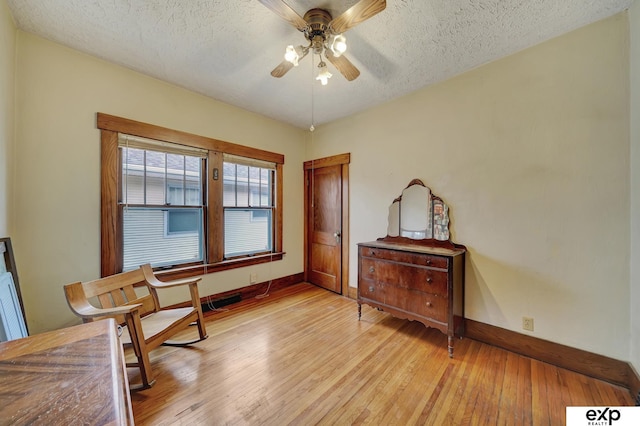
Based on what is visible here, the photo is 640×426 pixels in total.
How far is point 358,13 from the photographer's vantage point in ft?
4.75

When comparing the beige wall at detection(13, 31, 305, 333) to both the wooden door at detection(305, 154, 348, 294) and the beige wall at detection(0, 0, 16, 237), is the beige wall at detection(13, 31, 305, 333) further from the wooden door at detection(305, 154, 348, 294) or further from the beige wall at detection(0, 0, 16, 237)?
the wooden door at detection(305, 154, 348, 294)

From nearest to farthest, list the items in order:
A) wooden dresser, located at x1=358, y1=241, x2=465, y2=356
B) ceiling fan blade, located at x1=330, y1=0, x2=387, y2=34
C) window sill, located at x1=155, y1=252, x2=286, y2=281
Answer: ceiling fan blade, located at x1=330, y1=0, x2=387, y2=34, wooden dresser, located at x1=358, y1=241, x2=465, y2=356, window sill, located at x1=155, y1=252, x2=286, y2=281

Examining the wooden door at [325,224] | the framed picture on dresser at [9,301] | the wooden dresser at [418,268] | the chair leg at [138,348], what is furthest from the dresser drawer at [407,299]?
the framed picture on dresser at [9,301]

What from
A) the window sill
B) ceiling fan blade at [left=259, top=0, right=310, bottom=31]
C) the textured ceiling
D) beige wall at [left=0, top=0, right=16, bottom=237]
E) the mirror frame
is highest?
the textured ceiling

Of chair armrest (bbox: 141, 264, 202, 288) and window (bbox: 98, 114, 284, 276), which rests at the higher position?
window (bbox: 98, 114, 284, 276)

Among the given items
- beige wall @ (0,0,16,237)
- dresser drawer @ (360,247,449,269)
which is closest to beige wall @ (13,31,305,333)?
beige wall @ (0,0,16,237)

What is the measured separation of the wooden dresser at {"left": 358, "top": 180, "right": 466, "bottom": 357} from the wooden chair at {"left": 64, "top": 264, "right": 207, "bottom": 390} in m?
1.86

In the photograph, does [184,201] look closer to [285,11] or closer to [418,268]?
[285,11]

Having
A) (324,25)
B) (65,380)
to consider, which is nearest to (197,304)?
Result: (65,380)

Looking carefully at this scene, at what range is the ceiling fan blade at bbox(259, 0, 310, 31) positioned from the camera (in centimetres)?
140

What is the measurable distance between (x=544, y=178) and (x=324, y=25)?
219 cm

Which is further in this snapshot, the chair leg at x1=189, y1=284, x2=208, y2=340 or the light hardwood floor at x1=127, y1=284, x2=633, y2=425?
the chair leg at x1=189, y1=284, x2=208, y2=340

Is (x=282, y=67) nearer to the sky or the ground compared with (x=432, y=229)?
nearer to the sky

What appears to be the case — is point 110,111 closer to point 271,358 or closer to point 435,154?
point 271,358
